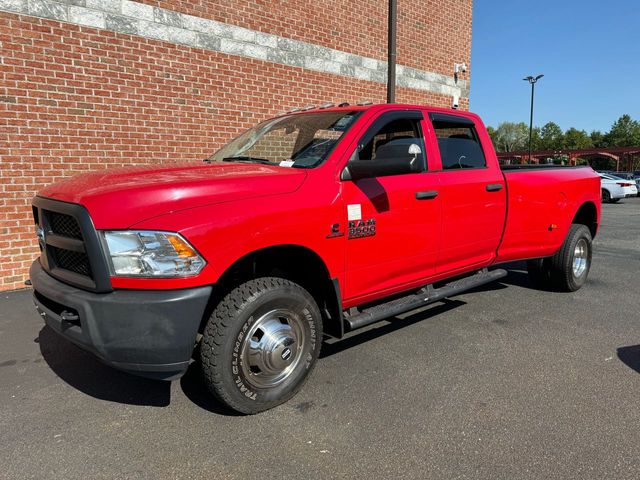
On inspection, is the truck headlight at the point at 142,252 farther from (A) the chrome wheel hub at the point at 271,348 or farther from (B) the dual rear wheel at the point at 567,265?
(B) the dual rear wheel at the point at 567,265

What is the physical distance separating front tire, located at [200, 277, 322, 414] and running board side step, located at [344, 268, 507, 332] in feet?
1.16

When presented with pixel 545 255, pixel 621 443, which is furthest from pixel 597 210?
pixel 621 443

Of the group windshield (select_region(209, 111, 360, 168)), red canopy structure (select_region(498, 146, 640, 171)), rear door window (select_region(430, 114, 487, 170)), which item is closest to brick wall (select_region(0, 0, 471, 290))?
windshield (select_region(209, 111, 360, 168))

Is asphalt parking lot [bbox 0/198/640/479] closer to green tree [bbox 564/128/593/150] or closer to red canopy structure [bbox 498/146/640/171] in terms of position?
red canopy structure [bbox 498/146/640/171]

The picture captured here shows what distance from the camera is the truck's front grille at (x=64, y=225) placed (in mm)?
2628

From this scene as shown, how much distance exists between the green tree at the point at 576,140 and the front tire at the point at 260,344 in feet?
383

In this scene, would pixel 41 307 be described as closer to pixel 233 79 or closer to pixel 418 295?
pixel 418 295

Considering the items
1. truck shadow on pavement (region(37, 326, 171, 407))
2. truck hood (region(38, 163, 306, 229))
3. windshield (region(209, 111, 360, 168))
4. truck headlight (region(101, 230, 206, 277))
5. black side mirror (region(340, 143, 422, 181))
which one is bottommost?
truck shadow on pavement (region(37, 326, 171, 407))

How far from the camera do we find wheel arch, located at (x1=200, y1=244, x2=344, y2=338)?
285 cm

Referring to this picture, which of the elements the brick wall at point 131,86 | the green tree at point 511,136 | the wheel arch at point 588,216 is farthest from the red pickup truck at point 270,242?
the green tree at point 511,136

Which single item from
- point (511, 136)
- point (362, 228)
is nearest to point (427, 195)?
point (362, 228)

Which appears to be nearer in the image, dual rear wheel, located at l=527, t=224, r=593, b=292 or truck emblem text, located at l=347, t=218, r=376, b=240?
truck emblem text, located at l=347, t=218, r=376, b=240

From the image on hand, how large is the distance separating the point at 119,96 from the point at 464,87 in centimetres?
847

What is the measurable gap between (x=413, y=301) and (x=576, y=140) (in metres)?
120
